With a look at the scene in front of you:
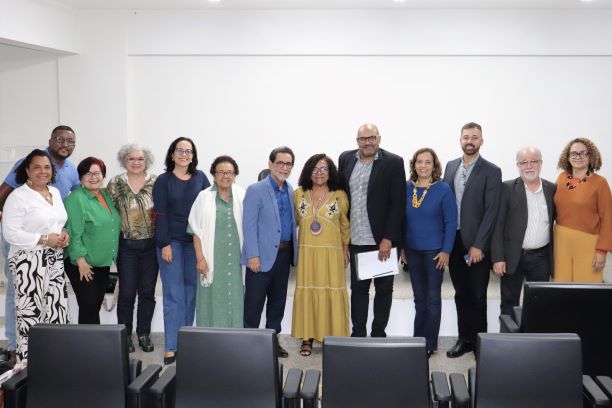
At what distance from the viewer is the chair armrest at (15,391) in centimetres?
211

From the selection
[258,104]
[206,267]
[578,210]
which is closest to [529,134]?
[578,210]

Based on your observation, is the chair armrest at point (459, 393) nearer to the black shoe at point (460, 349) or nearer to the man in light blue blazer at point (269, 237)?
the man in light blue blazer at point (269, 237)

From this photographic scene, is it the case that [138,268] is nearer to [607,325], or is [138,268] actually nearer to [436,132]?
[607,325]

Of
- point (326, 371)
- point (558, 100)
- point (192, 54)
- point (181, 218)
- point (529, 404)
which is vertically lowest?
point (529, 404)

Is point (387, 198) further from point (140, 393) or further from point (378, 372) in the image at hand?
point (140, 393)

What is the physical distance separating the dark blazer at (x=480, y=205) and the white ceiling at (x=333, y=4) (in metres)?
2.73

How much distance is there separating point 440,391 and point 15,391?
168cm

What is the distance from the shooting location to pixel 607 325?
2.56 metres

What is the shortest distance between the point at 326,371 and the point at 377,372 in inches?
7.6

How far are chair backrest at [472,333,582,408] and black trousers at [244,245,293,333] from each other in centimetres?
179

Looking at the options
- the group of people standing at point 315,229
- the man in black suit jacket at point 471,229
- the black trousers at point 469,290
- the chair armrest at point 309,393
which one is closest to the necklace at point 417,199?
the group of people standing at point 315,229

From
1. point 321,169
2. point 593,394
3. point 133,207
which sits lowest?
point 593,394

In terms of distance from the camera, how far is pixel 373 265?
3.59m

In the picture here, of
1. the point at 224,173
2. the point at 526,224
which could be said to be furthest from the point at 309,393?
the point at 526,224
